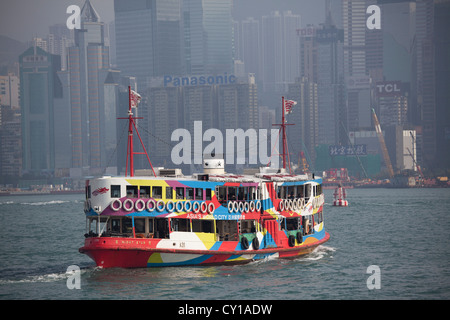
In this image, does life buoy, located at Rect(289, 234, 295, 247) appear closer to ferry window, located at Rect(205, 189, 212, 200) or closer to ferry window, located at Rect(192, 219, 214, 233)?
ferry window, located at Rect(192, 219, 214, 233)

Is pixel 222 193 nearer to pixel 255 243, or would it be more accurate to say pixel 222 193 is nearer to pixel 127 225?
pixel 255 243

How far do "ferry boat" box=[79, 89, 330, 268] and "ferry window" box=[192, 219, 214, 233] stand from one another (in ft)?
0.19

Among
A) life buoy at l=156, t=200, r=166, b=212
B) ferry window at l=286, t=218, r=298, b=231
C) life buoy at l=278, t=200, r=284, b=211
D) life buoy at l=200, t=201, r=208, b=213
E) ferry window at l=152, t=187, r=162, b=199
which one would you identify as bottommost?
ferry window at l=286, t=218, r=298, b=231

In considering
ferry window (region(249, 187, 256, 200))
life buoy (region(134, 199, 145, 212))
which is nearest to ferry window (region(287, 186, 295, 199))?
ferry window (region(249, 187, 256, 200))

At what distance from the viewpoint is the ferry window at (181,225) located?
4650cm

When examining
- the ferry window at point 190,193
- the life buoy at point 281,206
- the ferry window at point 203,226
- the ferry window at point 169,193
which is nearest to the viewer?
the ferry window at point 169,193

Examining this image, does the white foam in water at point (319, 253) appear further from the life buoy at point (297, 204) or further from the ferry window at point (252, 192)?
the ferry window at point (252, 192)

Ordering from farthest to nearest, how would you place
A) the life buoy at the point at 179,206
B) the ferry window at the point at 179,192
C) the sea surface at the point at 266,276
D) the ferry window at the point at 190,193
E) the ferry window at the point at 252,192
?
the ferry window at the point at 252,192 < the ferry window at the point at 190,193 < the ferry window at the point at 179,192 < the life buoy at the point at 179,206 < the sea surface at the point at 266,276

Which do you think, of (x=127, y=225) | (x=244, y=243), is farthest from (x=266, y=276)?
(x=127, y=225)

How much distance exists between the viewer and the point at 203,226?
47719 mm

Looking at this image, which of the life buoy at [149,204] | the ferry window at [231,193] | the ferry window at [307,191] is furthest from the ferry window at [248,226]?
the life buoy at [149,204]

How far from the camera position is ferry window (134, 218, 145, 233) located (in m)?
45.6
